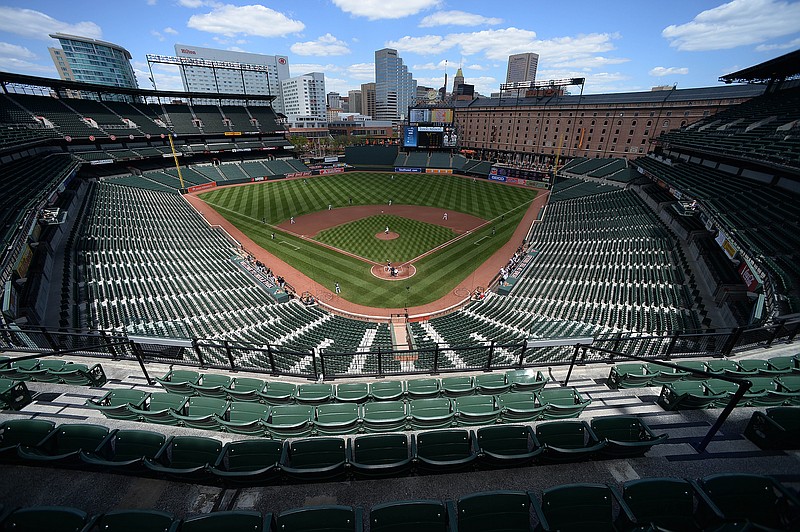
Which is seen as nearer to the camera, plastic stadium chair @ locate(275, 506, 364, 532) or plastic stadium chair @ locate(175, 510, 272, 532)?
plastic stadium chair @ locate(175, 510, 272, 532)

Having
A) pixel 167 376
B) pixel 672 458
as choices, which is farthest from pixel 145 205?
pixel 672 458

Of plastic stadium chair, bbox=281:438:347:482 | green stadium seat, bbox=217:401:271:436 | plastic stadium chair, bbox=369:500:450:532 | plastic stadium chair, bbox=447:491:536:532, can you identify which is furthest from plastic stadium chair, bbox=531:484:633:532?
green stadium seat, bbox=217:401:271:436

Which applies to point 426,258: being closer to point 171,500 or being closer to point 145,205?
point 171,500

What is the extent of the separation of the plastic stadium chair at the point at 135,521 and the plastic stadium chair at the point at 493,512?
4.30 meters

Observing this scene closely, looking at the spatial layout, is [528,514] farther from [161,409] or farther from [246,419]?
[161,409]

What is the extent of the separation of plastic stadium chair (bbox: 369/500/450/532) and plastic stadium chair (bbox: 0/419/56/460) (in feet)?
24.5

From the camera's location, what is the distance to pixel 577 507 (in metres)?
5.02

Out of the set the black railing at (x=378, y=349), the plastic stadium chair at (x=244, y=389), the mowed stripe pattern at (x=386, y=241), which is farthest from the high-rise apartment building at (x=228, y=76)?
the plastic stadium chair at (x=244, y=389)

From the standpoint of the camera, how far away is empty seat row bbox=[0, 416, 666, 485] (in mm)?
5992

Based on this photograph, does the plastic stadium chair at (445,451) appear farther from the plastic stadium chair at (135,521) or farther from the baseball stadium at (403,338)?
the plastic stadium chair at (135,521)

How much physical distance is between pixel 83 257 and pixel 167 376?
23207mm

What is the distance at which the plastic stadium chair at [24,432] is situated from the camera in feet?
21.6

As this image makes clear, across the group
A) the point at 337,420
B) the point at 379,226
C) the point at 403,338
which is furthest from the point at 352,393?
the point at 379,226

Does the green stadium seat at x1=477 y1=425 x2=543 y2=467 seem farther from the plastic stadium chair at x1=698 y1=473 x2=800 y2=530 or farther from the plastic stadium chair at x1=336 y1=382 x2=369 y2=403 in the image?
the plastic stadium chair at x1=336 y1=382 x2=369 y2=403
